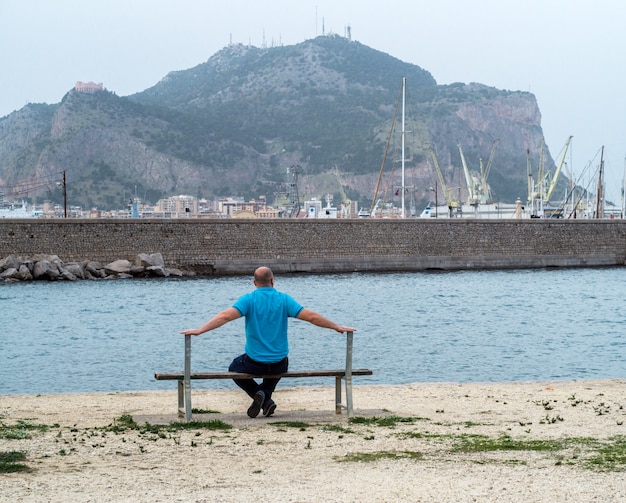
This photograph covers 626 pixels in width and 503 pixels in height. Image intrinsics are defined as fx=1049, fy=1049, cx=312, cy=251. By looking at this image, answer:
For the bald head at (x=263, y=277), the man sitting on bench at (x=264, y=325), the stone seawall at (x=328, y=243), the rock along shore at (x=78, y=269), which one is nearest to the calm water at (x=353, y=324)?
the rock along shore at (x=78, y=269)

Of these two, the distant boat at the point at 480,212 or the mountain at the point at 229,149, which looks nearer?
the distant boat at the point at 480,212

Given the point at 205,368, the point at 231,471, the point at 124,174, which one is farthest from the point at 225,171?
the point at 231,471

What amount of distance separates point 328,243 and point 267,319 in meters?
36.2

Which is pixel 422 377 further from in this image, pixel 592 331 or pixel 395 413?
pixel 592 331

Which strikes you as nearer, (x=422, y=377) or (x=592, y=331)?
(x=422, y=377)

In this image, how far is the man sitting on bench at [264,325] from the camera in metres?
8.48

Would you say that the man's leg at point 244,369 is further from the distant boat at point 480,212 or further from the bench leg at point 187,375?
→ the distant boat at point 480,212

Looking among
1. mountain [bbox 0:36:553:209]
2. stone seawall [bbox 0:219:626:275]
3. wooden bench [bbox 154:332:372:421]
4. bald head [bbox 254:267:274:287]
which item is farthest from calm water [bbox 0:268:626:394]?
mountain [bbox 0:36:553:209]

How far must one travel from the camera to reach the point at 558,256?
48969 mm

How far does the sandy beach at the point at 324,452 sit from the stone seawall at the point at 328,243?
30.9 meters

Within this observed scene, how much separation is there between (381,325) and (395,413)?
51.4 ft

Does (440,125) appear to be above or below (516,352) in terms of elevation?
above

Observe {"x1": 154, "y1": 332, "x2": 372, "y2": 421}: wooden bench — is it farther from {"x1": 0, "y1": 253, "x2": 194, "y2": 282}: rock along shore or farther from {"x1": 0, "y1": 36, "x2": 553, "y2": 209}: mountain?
{"x1": 0, "y1": 36, "x2": 553, "y2": 209}: mountain

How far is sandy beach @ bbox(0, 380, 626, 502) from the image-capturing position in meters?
6.18
